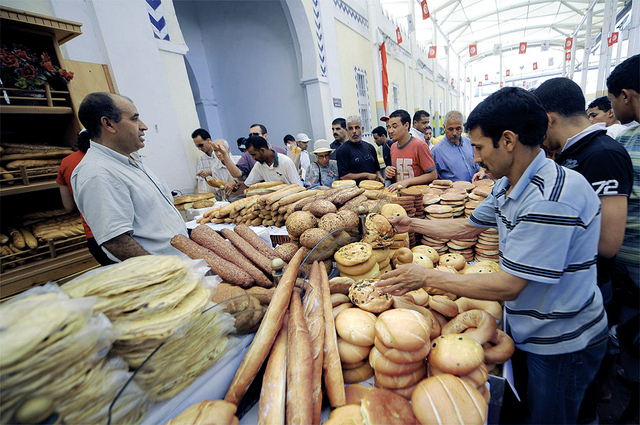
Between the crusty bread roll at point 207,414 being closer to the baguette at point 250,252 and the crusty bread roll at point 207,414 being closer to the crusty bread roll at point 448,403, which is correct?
the crusty bread roll at point 448,403

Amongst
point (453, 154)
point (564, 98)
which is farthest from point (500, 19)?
point (564, 98)

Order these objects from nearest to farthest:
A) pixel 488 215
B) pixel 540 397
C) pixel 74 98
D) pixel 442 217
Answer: pixel 540 397 < pixel 488 215 < pixel 442 217 < pixel 74 98

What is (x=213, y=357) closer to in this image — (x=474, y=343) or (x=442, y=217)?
(x=474, y=343)

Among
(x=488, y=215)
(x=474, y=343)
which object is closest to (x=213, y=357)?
(x=474, y=343)

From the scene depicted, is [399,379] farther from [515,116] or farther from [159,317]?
[515,116]

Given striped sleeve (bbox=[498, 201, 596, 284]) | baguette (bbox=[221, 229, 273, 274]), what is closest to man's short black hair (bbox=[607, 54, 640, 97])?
striped sleeve (bbox=[498, 201, 596, 284])

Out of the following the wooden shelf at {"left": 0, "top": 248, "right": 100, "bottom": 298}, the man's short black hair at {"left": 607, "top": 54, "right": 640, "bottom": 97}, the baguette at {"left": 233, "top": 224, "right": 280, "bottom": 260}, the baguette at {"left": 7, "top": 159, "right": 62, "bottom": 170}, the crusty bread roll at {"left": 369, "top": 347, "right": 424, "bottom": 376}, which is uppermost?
the baguette at {"left": 7, "top": 159, "right": 62, "bottom": 170}

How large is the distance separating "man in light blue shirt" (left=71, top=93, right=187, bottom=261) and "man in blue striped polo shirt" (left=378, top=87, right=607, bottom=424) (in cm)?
172

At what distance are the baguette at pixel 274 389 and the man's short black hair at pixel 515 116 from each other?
1.25 m

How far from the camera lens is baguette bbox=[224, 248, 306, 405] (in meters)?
0.89

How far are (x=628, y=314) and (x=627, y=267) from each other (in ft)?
1.07

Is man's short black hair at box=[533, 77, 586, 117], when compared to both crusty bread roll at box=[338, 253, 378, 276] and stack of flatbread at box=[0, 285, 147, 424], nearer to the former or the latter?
crusty bread roll at box=[338, 253, 378, 276]

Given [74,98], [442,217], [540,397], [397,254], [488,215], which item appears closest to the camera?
[540,397]

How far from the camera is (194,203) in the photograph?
12.8ft
